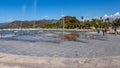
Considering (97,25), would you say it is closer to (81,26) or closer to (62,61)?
(81,26)

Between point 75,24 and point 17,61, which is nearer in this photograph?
point 17,61

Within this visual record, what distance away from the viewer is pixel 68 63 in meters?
9.74

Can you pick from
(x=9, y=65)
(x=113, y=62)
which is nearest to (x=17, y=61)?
(x=9, y=65)

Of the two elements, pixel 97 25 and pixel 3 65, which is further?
pixel 97 25

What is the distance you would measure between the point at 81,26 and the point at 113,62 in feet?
345

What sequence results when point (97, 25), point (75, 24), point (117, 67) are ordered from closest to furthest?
1. point (117, 67)
2. point (97, 25)
3. point (75, 24)

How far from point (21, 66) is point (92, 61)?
3475 mm

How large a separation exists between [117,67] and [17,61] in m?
4.78

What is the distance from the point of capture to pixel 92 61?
10.2 meters

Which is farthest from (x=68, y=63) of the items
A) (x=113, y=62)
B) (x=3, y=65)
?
(x=3, y=65)

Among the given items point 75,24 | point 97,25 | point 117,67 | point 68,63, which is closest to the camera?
point 117,67

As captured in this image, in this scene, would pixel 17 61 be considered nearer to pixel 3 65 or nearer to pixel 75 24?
pixel 3 65

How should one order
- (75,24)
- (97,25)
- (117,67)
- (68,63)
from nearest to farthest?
(117,67) < (68,63) < (97,25) < (75,24)

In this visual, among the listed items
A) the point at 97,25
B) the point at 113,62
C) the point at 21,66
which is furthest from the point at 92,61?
the point at 97,25
